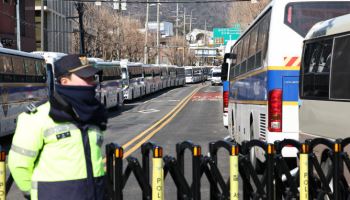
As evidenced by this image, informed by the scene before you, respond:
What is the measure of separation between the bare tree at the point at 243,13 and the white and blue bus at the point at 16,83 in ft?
139

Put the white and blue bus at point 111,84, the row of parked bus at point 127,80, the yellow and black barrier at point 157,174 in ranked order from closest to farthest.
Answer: the yellow and black barrier at point 157,174 → the white and blue bus at point 111,84 → the row of parked bus at point 127,80

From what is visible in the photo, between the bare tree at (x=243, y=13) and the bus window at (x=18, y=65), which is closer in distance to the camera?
the bus window at (x=18, y=65)

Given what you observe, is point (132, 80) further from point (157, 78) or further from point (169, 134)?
point (169, 134)

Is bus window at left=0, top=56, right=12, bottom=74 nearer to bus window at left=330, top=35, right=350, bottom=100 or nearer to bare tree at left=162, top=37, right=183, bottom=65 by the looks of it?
bus window at left=330, top=35, right=350, bottom=100

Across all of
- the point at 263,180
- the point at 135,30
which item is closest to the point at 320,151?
the point at 263,180

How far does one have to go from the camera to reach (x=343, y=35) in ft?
24.6

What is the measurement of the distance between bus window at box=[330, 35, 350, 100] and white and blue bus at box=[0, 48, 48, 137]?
9.98 m

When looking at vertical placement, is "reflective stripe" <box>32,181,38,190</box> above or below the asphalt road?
above

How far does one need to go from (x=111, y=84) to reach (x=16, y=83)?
57.6ft

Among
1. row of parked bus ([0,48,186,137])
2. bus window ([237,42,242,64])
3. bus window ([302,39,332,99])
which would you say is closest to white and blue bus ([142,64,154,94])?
row of parked bus ([0,48,186,137])

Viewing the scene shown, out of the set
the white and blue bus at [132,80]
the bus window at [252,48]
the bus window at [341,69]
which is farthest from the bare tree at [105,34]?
the bus window at [341,69]

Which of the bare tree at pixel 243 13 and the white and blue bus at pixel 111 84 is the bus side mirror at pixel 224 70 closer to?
the white and blue bus at pixel 111 84

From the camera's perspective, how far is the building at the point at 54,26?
63688 millimetres

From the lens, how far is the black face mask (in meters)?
3.80
